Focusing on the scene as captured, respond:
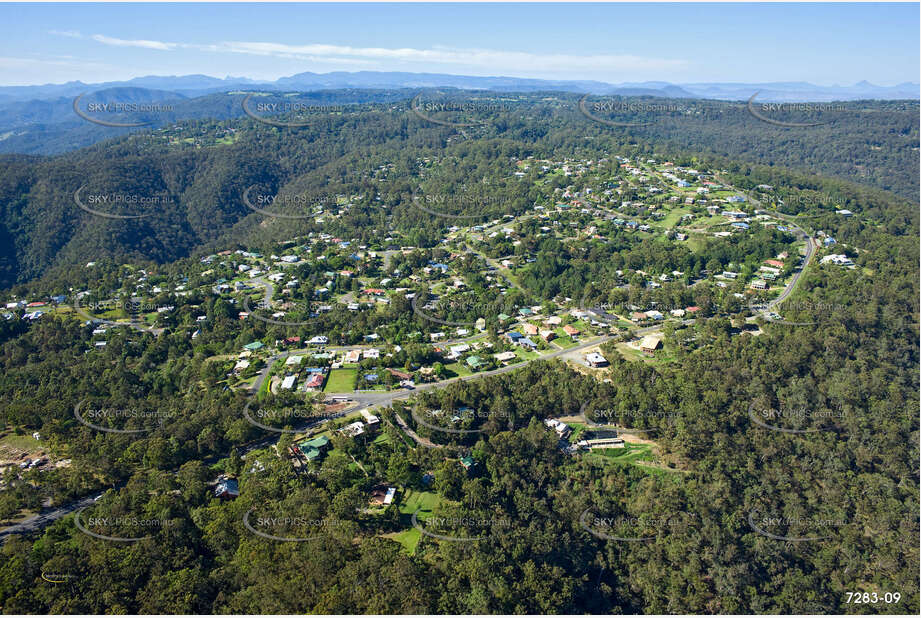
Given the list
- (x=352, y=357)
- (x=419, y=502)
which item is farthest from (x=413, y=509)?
(x=352, y=357)

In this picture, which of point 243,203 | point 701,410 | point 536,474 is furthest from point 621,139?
point 536,474

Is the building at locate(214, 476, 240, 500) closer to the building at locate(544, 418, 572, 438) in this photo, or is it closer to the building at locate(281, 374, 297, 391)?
the building at locate(281, 374, 297, 391)

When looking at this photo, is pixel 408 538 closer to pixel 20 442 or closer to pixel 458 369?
pixel 458 369

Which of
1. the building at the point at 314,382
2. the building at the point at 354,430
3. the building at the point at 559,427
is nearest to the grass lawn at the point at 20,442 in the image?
the building at the point at 314,382

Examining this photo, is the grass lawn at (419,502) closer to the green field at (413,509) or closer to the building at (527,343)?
the green field at (413,509)

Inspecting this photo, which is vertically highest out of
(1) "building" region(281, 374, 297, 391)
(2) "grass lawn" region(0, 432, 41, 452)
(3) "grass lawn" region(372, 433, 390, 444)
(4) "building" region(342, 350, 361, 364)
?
(4) "building" region(342, 350, 361, 364)

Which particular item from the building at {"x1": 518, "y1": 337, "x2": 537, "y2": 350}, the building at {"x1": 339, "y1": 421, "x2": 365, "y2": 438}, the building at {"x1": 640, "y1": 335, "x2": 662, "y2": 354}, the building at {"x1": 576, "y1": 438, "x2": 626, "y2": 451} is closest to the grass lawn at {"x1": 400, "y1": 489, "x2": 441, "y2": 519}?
the building at {"x1": 339, "y1": 421, "x2": 365, "y2": 438}

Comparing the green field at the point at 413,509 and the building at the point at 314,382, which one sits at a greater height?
the building at the point at 314,382

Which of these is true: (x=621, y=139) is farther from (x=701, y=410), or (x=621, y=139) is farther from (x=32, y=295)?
(x=32, y=295)
